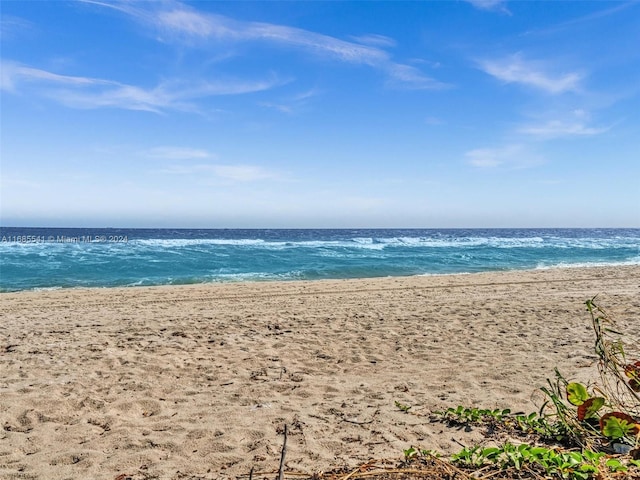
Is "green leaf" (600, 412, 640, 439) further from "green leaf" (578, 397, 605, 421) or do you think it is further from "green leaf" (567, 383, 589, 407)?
"green leaf" (567, 383, 589, 407)

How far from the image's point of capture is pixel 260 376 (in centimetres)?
511

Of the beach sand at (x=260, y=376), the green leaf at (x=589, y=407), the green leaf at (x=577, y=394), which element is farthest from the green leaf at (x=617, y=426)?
the beach sand at (x=260, y=376)

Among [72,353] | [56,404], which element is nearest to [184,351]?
[72,353]

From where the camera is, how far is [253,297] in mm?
11633

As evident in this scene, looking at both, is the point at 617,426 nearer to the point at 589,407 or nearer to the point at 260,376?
the point at 589,407

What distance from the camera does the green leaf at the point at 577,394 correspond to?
3014 mm

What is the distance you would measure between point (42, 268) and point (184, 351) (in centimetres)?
1622

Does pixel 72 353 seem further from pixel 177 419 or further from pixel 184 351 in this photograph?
pixel 177 419

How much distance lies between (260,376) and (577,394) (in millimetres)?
3245

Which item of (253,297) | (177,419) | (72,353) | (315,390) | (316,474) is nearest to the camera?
(316,474)

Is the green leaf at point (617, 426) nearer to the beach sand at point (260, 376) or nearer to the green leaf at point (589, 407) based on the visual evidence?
the green leaf at point (589, 407)

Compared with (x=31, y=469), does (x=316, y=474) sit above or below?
above

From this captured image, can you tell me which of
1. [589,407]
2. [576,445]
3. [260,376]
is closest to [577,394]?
[589,407]

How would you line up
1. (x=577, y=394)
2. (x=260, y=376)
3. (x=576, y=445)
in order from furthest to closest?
1. (x=260, y=376)
2. (x=577, y=394)
3. (x=576, y=445)
